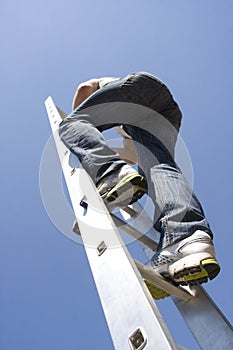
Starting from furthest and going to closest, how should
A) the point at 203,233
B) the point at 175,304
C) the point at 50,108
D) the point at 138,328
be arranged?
the point at 50,108, the point at 175,304, the point at 203,233, the point at 138,328

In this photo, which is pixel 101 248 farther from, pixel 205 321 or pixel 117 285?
pixel 205 321

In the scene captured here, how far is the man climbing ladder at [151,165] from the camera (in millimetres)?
1380

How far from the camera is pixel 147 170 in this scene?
1.95 m

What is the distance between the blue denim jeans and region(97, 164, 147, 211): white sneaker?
37 millimetres

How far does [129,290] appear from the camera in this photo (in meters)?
1.04

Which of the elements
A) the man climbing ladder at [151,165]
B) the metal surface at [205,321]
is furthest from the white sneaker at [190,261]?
the metal surface at [205,321]

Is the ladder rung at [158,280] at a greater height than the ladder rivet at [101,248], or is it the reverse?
the ladder rivet at [101,248]

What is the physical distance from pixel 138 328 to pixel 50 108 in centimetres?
226

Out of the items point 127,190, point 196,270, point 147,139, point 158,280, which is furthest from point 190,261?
point 147,139

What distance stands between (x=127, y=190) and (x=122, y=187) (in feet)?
0.10

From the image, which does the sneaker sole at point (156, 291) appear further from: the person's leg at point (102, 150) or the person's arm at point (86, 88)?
the person's arm at point (86, 88)

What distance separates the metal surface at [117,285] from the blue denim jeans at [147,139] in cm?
18

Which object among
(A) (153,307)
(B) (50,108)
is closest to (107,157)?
(A) (153,307)

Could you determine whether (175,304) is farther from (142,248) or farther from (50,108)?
(50,108)
